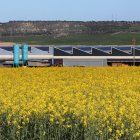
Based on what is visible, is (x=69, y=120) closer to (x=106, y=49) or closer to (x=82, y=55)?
(x=82, y=55)

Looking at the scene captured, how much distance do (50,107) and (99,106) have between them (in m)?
0.88

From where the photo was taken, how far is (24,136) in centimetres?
1061

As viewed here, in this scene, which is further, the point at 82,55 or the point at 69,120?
the point at 82,55

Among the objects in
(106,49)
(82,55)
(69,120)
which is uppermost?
(69,120)

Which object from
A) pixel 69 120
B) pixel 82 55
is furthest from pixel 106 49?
pixel 69 120

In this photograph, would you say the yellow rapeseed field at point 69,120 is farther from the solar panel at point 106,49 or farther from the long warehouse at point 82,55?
the solar panel at point 106,49

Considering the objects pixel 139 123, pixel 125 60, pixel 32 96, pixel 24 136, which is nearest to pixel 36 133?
pixel 24 136

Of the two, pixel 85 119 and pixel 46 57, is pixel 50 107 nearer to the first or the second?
pixel 85 119

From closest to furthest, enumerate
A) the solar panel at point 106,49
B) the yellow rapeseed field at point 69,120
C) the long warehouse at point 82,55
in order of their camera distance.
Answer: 1. the yellow rapeseed field at point 69,120
2. the long warehouse at point 82,55
3. the solar panel at point 106,49

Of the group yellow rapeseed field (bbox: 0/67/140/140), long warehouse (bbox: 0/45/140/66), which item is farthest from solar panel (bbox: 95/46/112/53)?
yellow rapeseed field (bbox: 0/67/140/140)

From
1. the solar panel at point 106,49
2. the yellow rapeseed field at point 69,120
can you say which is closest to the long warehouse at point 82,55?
the solar panel at point 106,49

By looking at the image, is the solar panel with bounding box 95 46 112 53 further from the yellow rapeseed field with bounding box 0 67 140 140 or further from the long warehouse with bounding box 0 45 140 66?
the yellow rapeseed field with bounding box 0 67 140 140

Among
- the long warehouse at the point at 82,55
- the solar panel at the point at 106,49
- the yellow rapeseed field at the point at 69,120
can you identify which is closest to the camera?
the yellow rapeseed field at the point at 69,120

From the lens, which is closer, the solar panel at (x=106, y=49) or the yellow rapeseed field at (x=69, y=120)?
the yellow rapeseed field at (x=69, y=120)
